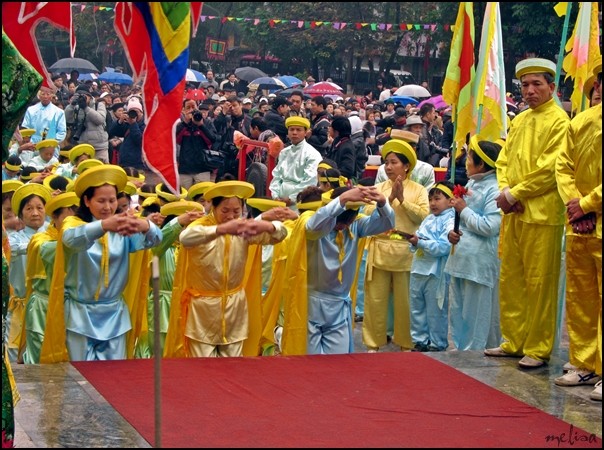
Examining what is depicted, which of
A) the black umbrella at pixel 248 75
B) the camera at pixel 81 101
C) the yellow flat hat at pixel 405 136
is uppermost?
the black umbrella at pixel 248 75

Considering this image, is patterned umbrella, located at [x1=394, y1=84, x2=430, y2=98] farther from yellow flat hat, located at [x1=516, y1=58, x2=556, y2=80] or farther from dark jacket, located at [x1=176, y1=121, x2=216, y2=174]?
yellow flat hat, located at [x1=516, y1=58, x2=556, y2=80]

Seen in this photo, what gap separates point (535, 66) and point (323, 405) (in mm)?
2510

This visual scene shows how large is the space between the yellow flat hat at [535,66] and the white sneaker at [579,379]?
5.98ft

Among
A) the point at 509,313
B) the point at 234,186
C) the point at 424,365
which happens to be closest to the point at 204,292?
the point at 234,186

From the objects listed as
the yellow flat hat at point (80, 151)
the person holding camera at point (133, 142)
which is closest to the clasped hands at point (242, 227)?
the yellow flat hat at point (80, 151)

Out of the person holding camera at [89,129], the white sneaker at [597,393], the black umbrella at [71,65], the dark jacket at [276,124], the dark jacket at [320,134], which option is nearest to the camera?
the white sneaker at [597,393]

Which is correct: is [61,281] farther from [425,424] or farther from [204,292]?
[425,424]

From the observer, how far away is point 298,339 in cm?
749

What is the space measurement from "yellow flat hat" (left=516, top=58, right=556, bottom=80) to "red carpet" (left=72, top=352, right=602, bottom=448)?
186 cm

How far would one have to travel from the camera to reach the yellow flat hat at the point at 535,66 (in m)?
6.98

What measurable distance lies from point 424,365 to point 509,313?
74 cm

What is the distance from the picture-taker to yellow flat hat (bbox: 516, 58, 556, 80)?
6977 mm

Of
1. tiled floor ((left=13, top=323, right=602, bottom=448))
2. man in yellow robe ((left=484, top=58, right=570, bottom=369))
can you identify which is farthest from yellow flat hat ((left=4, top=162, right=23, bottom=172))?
man in yellow robe ((left=484, top=58, right=570, bottom=369))

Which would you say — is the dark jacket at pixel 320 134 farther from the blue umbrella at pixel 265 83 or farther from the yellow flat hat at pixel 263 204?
the blue umbrella at pixel 265 83
